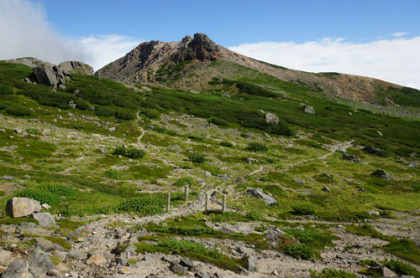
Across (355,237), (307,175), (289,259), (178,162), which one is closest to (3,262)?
(289,259)

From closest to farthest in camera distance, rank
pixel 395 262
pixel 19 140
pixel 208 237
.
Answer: pixel 395 262 < pixel 208 237 < pixel 19 140

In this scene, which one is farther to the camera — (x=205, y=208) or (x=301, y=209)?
(x=301, y=209)

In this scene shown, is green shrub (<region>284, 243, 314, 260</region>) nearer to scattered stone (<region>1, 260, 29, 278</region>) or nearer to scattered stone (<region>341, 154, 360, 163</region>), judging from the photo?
scattered stone (<region>1, 260, 29, 278</region>)

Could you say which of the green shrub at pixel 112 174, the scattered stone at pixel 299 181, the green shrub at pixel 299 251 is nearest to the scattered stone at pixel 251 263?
the green shrub at pixel 299 251

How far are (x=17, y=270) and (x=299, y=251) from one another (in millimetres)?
14789

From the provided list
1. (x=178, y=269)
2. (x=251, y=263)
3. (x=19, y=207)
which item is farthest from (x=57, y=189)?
(x=251, y=263)

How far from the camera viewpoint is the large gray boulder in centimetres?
1595

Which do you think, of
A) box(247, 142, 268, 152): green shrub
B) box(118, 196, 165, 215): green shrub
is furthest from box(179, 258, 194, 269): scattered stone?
box(247, 142, 268, 152): green shrub

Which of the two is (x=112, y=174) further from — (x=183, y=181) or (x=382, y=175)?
(x=382, y=175)

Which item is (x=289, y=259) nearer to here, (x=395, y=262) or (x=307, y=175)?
(x=395, y=262)

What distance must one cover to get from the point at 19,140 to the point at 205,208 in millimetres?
28196

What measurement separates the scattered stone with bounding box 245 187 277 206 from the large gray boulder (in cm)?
2159

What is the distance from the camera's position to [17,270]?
9250mm

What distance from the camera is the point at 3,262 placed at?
33.3 feet
